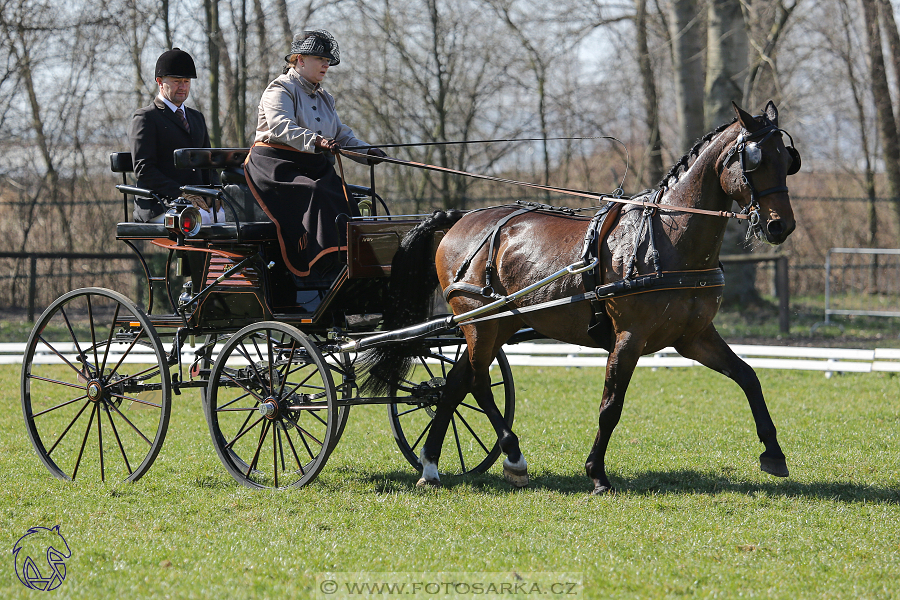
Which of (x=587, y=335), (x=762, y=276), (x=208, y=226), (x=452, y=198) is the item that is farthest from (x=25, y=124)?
(x=762, y=276)

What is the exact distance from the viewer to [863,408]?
8.25m

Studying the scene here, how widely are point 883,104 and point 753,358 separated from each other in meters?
9.99

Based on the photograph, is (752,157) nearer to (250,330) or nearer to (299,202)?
(299,202)

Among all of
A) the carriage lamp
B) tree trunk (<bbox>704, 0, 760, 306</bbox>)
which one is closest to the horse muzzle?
the carriage lamp

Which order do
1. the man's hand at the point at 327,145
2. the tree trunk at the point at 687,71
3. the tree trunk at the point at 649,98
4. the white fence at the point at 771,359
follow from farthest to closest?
the tree trunk at the point at 649,98 → the tree trunk at the point at 687,71 → the white fence at the point at 771,359 → the man's hand at the point at 327,145

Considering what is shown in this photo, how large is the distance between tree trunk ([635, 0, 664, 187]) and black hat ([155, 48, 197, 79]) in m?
11.5

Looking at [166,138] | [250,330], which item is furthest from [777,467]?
[166,138]

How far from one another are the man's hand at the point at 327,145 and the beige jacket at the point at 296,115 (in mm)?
37

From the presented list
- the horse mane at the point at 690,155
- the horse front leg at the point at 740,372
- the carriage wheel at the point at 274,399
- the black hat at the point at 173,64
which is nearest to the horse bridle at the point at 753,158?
the horse mane at the point at 690,155

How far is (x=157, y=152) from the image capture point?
6379 mm

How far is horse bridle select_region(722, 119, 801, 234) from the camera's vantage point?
15.6 feet

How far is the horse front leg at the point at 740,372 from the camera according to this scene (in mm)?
5234

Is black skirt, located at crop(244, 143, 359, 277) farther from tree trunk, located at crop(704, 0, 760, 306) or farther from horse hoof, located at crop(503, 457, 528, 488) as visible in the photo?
tree trunk, located at crop(704, 0, 760, 306)

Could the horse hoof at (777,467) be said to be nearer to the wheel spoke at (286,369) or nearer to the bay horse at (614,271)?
the bay horse at (614,271)
